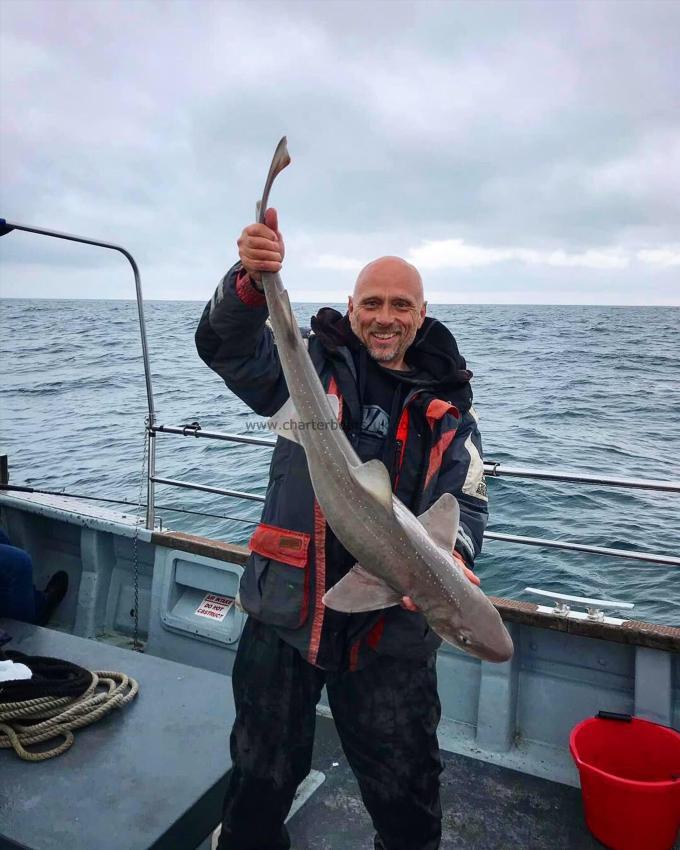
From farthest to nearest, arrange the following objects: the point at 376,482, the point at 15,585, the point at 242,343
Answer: the point at 15,585, the point at 242,343, the point at 376,482

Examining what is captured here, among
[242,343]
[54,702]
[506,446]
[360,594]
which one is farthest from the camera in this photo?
[506,446]

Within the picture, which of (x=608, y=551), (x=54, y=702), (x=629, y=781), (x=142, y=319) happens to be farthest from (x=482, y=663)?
(x=142, y=319)

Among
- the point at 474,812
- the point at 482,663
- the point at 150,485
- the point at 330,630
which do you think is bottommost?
the point at 474,812

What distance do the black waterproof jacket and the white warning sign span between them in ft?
8.42

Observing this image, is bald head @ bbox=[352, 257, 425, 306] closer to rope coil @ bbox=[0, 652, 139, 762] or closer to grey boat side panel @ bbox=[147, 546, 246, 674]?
rope coil @ bbox=[0, 652, 139, 762]

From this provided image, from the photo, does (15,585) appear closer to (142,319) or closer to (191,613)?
(191,613)

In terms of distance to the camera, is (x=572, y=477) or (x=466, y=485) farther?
(x=572, y=477)

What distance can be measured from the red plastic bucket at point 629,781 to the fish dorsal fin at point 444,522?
1.84 meters

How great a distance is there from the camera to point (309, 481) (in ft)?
9.55

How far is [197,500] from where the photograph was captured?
12812 mm

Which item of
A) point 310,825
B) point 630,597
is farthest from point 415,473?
point 630,597

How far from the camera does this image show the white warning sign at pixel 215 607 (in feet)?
17.7

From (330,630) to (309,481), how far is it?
628 mm

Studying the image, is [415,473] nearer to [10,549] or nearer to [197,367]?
[10,549]
